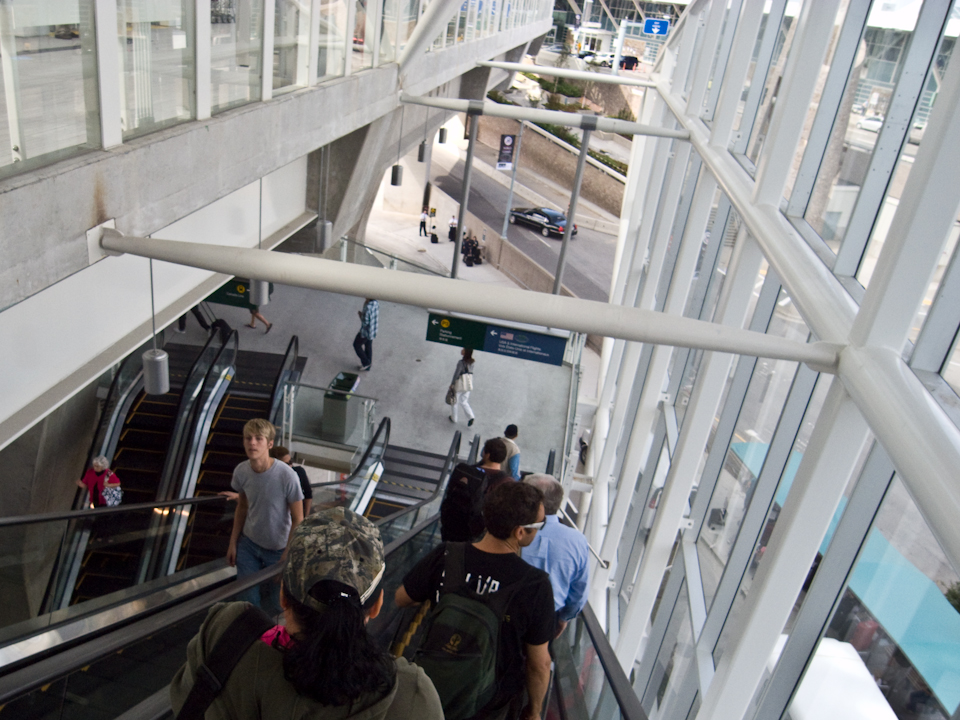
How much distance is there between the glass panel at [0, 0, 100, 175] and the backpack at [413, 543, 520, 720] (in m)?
3.04

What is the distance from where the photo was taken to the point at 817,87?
17.7ft

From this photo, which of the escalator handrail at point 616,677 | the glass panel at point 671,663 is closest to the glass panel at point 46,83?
the escalator handrail at point 616,677

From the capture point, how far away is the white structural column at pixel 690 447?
590 centimetres

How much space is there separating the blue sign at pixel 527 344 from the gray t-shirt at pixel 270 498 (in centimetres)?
724

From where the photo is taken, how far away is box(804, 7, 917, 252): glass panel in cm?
422

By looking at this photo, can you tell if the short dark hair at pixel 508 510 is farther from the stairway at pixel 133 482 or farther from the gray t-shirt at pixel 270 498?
the stairway at pixel 133 482

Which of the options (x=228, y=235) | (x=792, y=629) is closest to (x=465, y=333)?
(x=228, y=235)

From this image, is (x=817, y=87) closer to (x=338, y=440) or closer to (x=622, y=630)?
(x=622, y=630)

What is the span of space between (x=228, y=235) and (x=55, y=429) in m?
6.55

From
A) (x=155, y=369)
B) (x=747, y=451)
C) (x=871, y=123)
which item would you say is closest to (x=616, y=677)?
(x=747, y=451)

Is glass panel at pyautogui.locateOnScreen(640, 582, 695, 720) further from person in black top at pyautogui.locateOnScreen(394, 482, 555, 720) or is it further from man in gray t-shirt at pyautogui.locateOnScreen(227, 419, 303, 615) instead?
person in black top at pyautogui.locateOnScreen(394, 482, 555, 720)

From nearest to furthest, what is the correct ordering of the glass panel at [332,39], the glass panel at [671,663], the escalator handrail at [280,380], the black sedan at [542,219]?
the glass panel at [671,663], the glass panel at [332,39], the escalator handrail at [280,380], the black sedan at [542,219]

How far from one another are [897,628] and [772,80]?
5.48 m

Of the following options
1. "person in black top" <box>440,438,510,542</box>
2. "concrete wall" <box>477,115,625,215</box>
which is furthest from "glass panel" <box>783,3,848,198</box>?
"concrete wall" <box>477,115,625,215</box>
